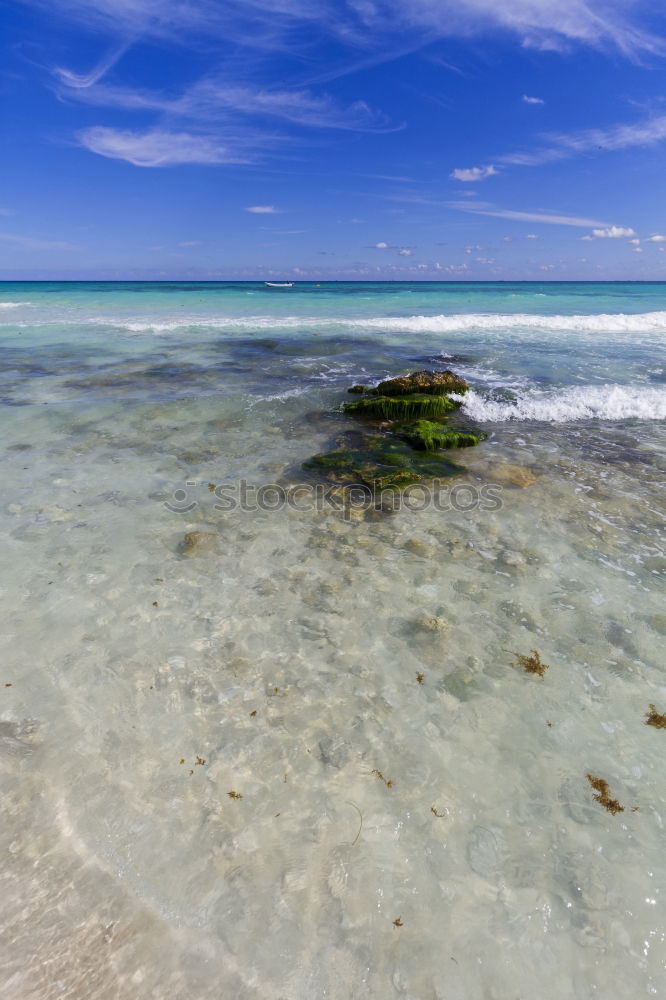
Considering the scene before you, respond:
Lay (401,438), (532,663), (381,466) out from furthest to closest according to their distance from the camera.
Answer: (401,438)
(381,466)
(532,663)

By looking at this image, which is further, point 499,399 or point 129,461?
point 499,399

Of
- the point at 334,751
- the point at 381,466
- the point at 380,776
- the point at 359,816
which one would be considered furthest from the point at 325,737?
the point at 381,466

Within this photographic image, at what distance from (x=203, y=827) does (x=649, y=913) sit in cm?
238

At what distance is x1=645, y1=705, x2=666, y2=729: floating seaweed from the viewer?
3.44 metres

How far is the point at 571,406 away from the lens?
11.4 meters

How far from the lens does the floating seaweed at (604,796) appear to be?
2950 millimetres

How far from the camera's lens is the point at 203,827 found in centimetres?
285

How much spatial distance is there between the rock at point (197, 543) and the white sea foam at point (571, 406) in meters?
7.28

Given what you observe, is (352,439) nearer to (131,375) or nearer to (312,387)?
(312,387)

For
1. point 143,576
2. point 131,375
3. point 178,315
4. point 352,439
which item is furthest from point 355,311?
point 143,576

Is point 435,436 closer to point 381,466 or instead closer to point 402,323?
point 381,466

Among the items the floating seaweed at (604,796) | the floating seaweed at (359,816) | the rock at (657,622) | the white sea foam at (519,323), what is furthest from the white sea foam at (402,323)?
the floating seaweed at (604,796)

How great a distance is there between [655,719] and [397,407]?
800cm

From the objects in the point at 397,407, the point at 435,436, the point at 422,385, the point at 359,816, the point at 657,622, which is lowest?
the point at 359,816
